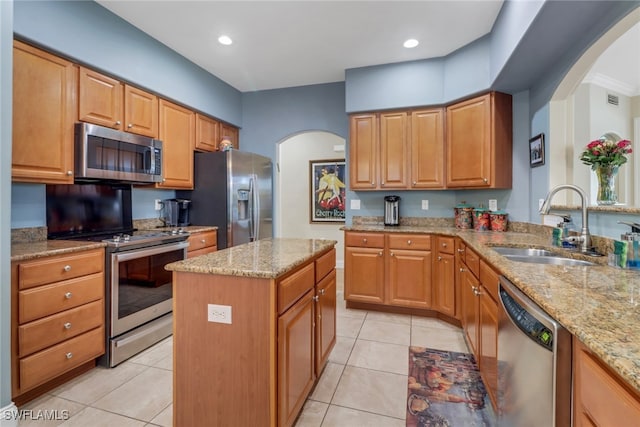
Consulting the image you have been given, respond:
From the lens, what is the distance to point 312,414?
5.57ft

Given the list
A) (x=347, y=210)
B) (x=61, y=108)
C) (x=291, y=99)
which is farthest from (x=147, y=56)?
(x=347, y=210)

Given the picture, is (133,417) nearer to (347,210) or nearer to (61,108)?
(61,108)

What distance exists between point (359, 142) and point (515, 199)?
1722 millimetres

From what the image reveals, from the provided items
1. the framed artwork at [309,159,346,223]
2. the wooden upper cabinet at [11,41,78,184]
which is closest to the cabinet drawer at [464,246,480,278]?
the wooden upper cabinet at [11,41,78,184]

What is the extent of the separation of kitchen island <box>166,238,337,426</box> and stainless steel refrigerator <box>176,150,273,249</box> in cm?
195

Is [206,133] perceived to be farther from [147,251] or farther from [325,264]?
[325,264]

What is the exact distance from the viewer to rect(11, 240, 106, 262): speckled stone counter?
1.74 metres

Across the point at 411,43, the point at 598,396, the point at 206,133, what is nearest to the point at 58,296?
A: the point at 206,133

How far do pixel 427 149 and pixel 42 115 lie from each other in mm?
3360

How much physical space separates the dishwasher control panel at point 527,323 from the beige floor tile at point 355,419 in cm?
90

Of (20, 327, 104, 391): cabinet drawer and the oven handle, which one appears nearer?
(20, 327, 104, 391): cabinet drawer

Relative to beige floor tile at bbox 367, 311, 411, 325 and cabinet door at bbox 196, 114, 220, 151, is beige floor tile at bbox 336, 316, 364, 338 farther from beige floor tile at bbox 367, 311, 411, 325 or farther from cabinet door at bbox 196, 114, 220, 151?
cabinet door at bbox 196, 114, 220, 151

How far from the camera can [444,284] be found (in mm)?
2900

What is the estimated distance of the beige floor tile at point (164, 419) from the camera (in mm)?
1630
